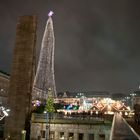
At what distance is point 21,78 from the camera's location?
188 ft

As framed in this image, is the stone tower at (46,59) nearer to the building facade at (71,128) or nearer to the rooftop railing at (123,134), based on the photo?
the building facade at (71,128)

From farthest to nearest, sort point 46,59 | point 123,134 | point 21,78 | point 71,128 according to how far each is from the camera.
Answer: point 46,59
point 21,78
point 71,128
point 123,134

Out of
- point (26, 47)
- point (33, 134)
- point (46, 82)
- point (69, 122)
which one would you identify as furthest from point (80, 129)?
point (46, 82)

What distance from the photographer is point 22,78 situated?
57344 mm

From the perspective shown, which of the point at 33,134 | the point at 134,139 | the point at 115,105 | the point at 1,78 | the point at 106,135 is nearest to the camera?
the point at 134,139

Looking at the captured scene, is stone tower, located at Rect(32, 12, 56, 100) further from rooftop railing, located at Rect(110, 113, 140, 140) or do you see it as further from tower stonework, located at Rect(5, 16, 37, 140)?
rooftop railing, located at Rect(110, 113, 140, 140)

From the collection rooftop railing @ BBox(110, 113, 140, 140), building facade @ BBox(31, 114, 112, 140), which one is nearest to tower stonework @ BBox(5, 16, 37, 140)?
building facade @ BBox(31, 114, 112, 140)

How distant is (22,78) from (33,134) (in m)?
10.1

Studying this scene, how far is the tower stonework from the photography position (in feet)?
185

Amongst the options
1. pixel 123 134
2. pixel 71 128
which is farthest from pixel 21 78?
pixel 123 134

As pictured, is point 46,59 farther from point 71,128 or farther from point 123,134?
point 123,134

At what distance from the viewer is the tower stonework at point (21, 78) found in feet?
185

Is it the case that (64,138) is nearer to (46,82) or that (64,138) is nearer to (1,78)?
(46,82)

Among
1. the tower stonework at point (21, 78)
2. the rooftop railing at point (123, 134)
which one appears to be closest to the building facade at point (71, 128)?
the tower stonework at point (21, 78)
